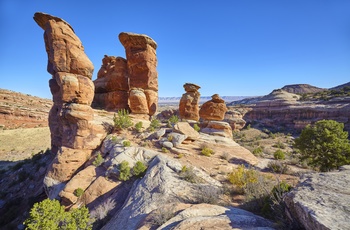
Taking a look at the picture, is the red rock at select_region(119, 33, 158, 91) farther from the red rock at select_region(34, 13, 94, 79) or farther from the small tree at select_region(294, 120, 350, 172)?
the small tree at select_region(294, 120, 350, 172)

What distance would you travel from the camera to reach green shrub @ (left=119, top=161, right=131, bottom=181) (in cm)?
1019

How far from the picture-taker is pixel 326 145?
12398 millimetres

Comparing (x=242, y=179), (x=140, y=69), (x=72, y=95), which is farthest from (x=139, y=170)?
(x=140, y=69)

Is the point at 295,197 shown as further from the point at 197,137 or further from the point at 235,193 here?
the point at 197,137

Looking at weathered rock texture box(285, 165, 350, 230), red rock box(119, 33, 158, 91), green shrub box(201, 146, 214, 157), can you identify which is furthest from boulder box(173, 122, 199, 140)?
weathered rock texture box(285, 165, 350, 230)

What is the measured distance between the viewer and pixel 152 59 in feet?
71.2

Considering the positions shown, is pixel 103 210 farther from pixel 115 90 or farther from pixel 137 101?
pixel 115 90

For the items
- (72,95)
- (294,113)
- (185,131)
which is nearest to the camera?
(72,95)

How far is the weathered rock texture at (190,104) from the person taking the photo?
2594 centimetres

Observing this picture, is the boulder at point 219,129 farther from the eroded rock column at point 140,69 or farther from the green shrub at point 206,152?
the eroded rock column at point 140,69

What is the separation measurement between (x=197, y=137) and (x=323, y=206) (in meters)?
12.8

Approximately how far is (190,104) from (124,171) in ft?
56.5

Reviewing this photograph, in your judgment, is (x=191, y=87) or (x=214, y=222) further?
(x=191, y=87)

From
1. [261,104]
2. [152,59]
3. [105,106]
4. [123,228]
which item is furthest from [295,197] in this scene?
[261,104]
